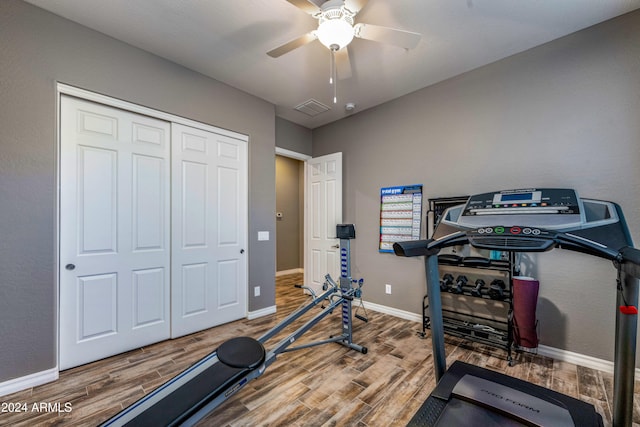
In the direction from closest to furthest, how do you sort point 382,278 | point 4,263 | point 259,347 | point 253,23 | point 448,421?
1. point 448,421
2. point 259,347
3. point 4,263
4. point 253,23
5. point 382,278

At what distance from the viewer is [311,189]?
451cm

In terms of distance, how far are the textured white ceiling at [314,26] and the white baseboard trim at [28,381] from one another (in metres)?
2.84

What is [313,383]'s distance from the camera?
2057mm

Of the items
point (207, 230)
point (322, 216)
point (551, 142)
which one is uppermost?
point (551, 142)

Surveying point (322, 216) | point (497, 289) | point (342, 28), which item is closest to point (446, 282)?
point (497, 289)

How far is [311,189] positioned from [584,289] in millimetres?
3438

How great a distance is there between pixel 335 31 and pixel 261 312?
3.19 metres

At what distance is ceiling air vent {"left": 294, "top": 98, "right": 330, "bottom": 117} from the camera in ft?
12.1

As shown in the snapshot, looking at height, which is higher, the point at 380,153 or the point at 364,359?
the point at 380,153

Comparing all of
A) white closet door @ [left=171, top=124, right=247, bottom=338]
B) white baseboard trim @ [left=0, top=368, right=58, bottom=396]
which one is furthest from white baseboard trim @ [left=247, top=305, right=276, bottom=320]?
white baseboard trim @ [left=0, top=368, right=58, bottom=396]

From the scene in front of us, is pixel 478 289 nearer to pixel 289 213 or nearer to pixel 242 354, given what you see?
pixel 242 354

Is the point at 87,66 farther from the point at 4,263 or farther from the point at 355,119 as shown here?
the point at 355,119

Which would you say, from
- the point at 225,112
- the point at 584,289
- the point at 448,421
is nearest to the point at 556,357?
the point at 584,289

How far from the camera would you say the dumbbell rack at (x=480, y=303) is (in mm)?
2492
